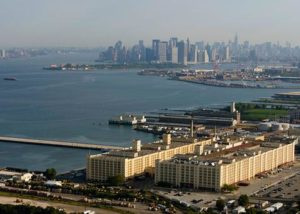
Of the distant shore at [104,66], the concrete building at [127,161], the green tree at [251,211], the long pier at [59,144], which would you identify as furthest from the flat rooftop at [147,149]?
the distant shore at [104,66]

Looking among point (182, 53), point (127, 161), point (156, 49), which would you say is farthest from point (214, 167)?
point (156, 49)

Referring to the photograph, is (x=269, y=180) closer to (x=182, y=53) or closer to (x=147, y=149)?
(x=147, y=149)

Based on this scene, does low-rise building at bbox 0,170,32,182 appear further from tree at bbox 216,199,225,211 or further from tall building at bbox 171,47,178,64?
tall building at bbox 171,47,178,64

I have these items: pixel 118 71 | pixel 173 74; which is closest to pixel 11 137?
pixel 173 74

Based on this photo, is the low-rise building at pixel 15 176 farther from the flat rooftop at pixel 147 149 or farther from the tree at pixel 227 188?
the tree at pixel 227 188

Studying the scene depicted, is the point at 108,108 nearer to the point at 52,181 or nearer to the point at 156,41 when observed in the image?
the point at 52,181
